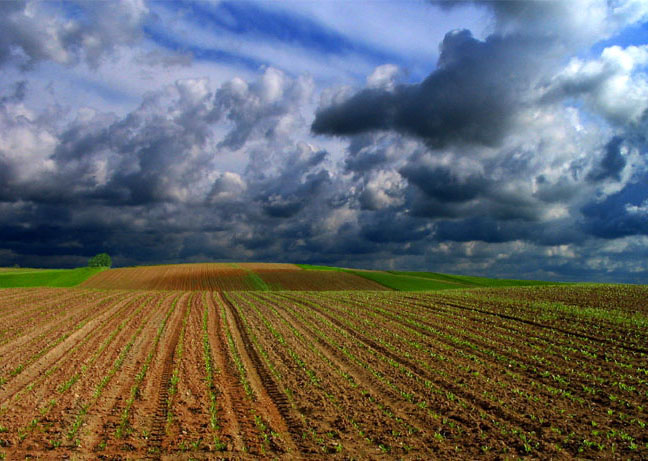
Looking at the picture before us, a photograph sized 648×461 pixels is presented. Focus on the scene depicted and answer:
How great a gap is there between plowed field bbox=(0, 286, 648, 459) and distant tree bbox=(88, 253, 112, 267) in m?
101

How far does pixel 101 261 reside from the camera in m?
124

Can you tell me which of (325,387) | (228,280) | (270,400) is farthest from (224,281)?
(270,400)

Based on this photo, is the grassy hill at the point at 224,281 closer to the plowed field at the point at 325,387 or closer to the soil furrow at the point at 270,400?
the plowed field at the point at 325,387

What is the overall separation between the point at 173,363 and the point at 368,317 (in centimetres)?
1586

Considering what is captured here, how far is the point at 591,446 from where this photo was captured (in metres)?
11.5

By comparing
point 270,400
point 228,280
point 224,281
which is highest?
point 228,280

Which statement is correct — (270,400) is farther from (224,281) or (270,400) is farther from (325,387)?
(224,281)

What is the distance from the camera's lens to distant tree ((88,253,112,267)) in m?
123

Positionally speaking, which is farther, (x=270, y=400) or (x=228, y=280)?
(x=228, y=280)

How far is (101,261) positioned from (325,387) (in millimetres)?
125466

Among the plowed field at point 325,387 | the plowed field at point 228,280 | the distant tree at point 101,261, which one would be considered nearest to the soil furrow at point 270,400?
the plowed field at point 325,387

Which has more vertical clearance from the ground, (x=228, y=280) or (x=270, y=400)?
(x=228, y=280)

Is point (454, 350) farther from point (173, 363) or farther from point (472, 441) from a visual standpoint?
Result: point (173, 363)

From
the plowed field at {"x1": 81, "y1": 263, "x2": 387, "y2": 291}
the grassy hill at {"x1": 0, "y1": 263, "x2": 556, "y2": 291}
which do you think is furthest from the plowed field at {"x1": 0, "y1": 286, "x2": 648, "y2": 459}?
the grassy hill at {"x1": 0, "y1": 263, "x2": 556, "y2": 291}
